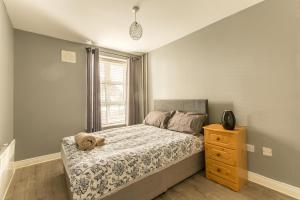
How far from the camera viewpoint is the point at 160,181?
1.93 metres

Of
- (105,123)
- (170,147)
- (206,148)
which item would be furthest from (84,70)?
(206,148)

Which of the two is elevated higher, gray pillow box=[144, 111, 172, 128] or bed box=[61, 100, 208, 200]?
gray pillow box=[144, 111, 172, 128]

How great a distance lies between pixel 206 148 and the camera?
238 centimetres

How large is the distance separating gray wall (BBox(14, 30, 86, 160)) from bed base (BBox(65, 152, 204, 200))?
5.04 ft

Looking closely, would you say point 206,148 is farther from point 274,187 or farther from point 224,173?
point 274,187

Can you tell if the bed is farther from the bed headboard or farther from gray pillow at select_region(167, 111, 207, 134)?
the bed headboard

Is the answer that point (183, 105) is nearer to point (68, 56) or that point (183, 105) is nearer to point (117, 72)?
point (117, 72)

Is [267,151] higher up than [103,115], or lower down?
lower down

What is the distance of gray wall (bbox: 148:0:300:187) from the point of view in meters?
1.92

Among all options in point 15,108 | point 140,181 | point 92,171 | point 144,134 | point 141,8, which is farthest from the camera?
point 15,108

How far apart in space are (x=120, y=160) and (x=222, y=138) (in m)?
1.43

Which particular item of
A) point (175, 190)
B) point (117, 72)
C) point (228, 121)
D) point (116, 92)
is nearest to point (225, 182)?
point (175, 190)

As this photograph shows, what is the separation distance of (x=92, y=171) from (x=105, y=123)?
2.62m

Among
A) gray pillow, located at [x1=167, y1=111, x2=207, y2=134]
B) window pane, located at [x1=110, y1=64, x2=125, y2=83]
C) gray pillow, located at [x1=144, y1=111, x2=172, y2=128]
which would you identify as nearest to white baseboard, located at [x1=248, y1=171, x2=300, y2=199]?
gray pillow, located at [x1=167, y1=111, x2=207, y2=134]
